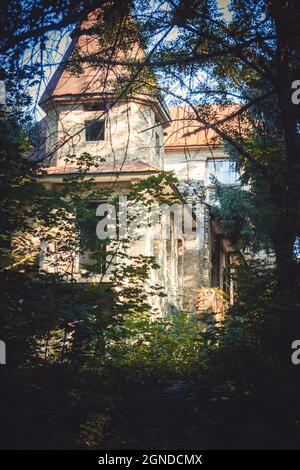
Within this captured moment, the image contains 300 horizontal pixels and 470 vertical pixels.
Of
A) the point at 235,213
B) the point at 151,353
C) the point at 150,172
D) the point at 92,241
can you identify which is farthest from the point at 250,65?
the point at 235,213

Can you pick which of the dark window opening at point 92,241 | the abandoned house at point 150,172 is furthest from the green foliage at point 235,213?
the dark window opening at point 92,241

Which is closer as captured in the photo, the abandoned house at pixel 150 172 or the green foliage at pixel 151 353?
the green foliage at pixel 151 353

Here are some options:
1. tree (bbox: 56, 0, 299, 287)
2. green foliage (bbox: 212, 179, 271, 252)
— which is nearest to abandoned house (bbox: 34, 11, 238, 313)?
green foliage (bbox: 212, 179, 271, 252)

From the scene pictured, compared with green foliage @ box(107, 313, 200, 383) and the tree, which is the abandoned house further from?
the tree

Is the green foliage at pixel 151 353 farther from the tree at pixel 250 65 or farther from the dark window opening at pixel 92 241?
A: the tree at pixel 250 65

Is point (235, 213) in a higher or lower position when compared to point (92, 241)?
higher

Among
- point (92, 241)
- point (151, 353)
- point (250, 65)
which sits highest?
point (250, 65)

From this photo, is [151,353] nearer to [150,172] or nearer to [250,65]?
[250,65]

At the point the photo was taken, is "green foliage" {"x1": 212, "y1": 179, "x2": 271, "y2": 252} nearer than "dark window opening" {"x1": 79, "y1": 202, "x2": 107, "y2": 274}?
No

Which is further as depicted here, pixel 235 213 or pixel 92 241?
pixel 235 213

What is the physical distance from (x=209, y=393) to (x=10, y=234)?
118 inches

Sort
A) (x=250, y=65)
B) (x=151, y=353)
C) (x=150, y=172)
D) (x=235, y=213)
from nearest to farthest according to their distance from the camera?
(x=250, y=65) < (x=151, y=353) < (x=150, y=172) < (x=235, y=213)
